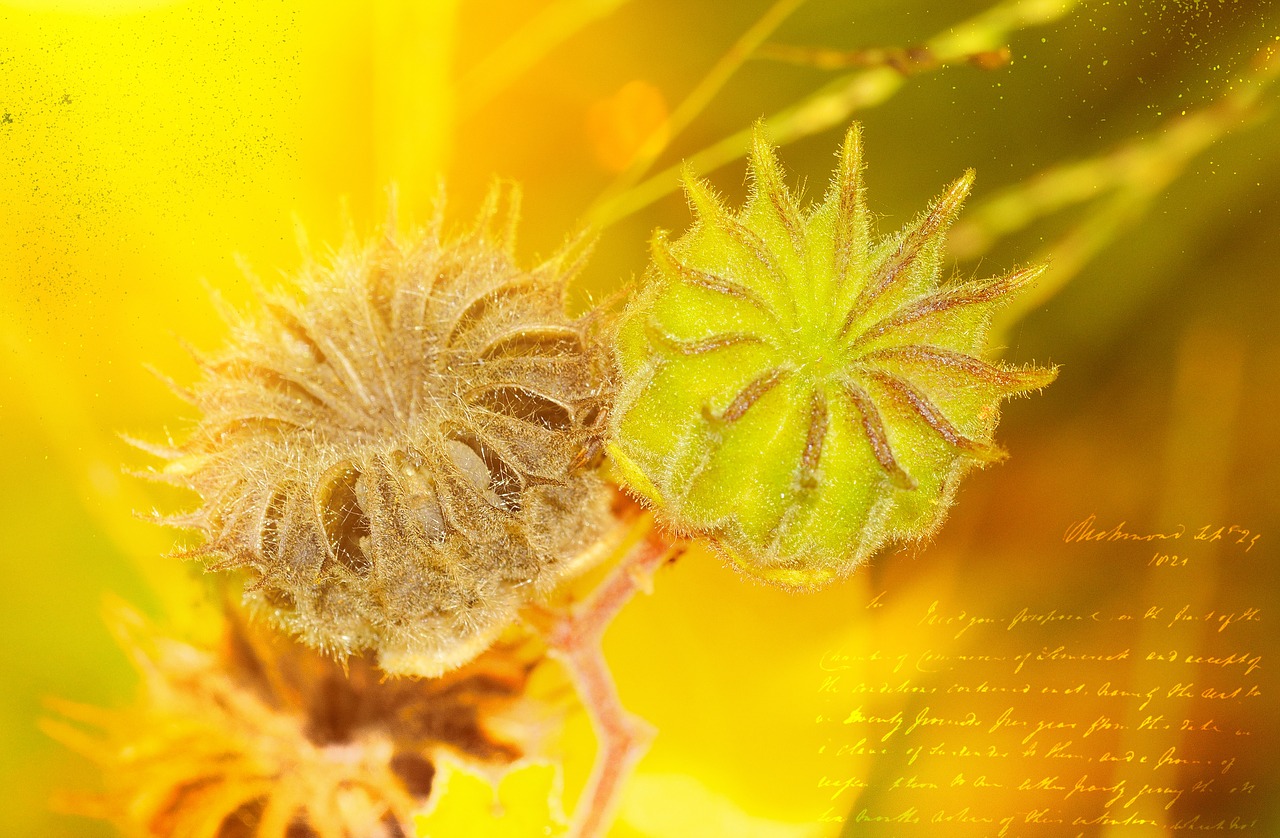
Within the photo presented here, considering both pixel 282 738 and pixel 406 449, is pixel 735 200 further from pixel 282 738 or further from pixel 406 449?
pixel 282 738

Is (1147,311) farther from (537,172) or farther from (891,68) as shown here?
(537,172)

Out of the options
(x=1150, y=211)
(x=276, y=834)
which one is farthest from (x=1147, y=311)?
(x=276, y=834)

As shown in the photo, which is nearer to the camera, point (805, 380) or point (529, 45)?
point (805, 380)

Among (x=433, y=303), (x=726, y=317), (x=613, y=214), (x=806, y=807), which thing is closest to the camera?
(x=726, y=317)
